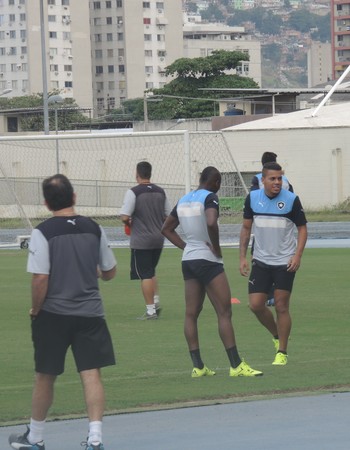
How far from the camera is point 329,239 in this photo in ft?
115

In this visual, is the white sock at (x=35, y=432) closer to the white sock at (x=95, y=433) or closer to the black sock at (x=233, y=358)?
the white sock at (x=95, y=433)

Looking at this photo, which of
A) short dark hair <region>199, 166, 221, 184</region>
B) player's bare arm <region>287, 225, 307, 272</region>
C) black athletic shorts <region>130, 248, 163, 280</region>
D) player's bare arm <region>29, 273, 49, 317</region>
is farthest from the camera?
black athletic shorts <region>130, 248, 163, 280</region>

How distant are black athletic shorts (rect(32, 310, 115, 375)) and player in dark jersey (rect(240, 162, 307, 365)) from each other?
148 inches

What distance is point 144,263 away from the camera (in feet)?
50.7

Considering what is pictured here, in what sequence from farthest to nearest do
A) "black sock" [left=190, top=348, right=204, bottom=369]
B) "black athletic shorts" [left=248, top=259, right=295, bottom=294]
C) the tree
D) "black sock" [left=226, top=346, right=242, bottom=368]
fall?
the tree < "black athletic shorts" [left=248, top=259, right=295, bottom=294] < "black sock" [left=190, top=348, right=204, bottom=369] < "black sock" [left=226, top=346, right=242, bottom=368]

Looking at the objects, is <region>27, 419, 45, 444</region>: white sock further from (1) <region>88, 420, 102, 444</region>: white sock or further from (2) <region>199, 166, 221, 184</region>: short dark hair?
(2) <region>199, 166, 221, 184</region>: short dark hair

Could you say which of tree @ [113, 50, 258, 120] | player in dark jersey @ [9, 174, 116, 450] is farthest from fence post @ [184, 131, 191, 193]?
tree @ [113, 50, 258, 120]

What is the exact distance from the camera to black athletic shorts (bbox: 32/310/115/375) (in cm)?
773

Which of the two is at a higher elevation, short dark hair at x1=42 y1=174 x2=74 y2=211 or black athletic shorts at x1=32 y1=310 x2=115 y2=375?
short dark hair at x1=42 y1=174 x2=74 y2=211

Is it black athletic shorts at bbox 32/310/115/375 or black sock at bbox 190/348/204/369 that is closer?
black athletic shorts at bbox 32/310/115/375

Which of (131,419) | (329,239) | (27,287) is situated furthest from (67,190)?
(329,239)

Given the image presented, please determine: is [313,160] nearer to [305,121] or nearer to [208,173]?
[305,121]

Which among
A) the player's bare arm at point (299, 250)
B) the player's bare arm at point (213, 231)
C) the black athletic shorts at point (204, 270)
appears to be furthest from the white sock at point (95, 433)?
the player's bare arm at point (299, 250)

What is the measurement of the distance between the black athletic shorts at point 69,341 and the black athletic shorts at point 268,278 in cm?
378
